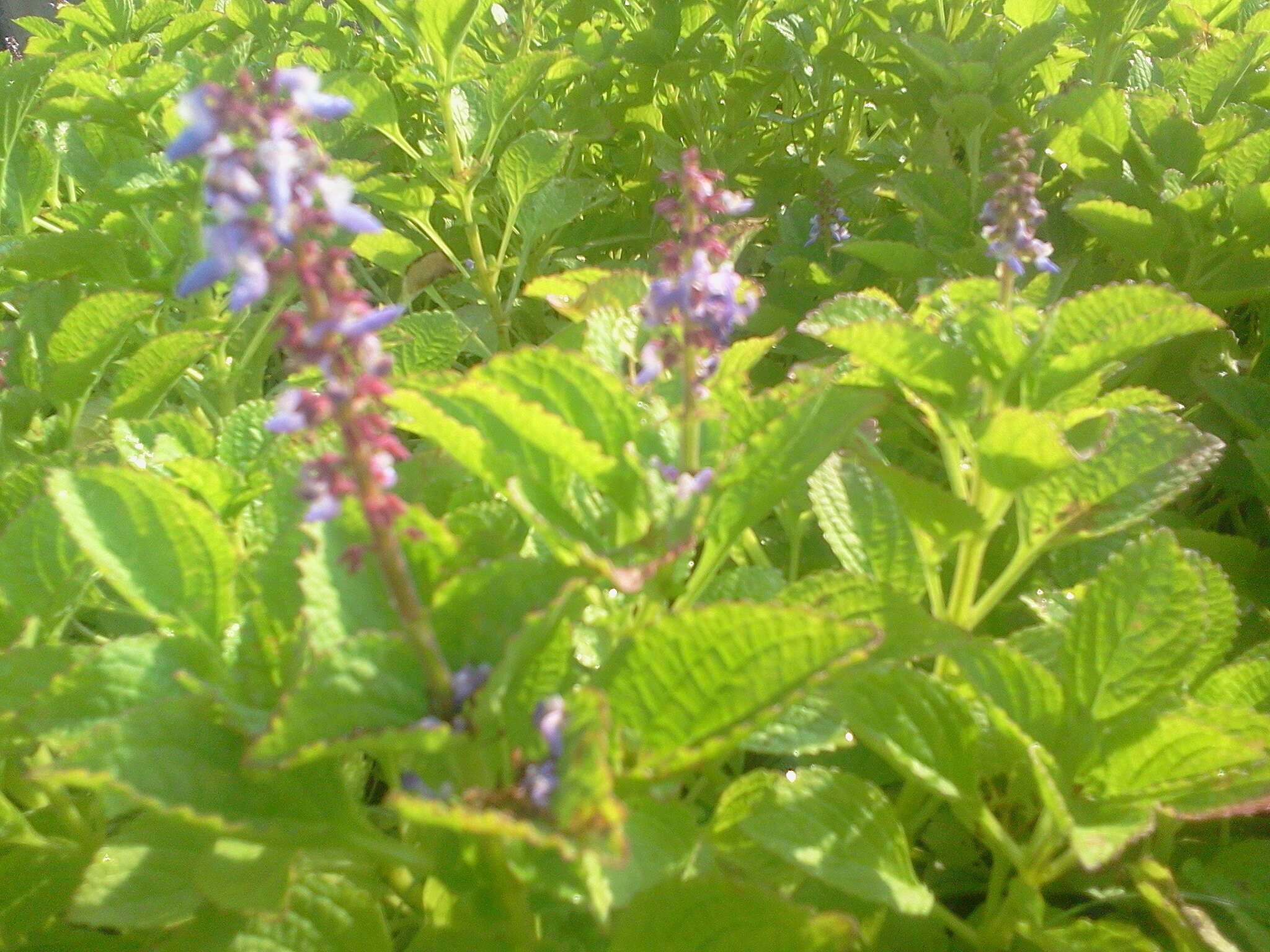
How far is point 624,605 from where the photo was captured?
1188mm

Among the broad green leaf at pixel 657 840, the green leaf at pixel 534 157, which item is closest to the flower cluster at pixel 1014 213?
the broad green leaf at pixel 657 840

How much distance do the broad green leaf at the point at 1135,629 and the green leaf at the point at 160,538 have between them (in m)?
1.00

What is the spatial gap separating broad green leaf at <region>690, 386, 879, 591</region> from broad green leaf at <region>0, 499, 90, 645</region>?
0.77 metres

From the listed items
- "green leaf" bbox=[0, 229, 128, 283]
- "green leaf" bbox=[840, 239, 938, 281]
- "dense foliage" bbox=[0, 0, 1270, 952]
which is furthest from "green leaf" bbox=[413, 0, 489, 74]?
"green leaf" bbox=[840, 239, 938, 281]

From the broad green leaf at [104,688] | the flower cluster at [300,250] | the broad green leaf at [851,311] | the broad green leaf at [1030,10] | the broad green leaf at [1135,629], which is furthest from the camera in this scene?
the broad green leaf at [1030,10]

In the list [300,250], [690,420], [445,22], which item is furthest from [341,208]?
[445,22]

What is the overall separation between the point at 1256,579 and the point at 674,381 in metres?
1.35

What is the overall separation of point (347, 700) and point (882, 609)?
0.63 m

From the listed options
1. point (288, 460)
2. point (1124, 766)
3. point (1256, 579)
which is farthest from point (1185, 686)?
point (288, 460)

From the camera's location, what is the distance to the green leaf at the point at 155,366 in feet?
5.54

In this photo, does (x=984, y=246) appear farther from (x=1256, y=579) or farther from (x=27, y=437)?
(x=27, y=437)

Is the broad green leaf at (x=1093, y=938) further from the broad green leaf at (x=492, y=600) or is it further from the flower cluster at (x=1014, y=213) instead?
the flower cluster at (x=1014, y=213)

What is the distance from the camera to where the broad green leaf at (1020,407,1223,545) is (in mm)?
1337

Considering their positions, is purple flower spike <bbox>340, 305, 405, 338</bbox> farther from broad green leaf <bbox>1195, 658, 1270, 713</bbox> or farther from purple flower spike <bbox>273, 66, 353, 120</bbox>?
broad green leaf <bbox>1195, 658, 1270, 713</bbox>
